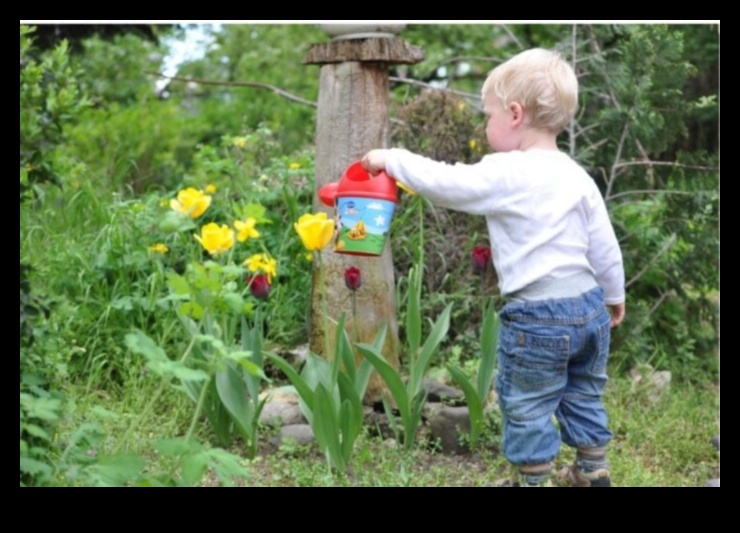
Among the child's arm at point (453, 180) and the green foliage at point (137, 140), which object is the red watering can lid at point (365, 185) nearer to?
the child's arm at point (453, 180)

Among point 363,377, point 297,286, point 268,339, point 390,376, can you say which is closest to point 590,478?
point 390,376

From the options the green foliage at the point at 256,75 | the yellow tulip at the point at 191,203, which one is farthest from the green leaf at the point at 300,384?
the green foliage at the point at 256,75

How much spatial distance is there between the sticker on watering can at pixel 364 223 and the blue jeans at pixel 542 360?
1.44ft

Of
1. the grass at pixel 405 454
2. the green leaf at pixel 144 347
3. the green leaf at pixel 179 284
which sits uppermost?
the green leaf at pixel 179 284

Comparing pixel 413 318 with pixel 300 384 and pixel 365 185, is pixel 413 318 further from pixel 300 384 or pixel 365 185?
pixel 365 185

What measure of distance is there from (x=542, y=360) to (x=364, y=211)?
27.0 inches

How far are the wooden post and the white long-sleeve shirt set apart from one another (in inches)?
36.8

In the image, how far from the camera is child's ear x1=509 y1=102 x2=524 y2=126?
323 cm

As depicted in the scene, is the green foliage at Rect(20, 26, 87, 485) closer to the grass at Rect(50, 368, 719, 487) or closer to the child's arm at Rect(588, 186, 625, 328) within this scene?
the grass at Rect(50, 368, 719, 487)

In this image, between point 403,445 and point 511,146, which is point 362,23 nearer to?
point 511,146

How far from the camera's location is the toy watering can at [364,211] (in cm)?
328

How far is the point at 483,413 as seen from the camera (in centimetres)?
403

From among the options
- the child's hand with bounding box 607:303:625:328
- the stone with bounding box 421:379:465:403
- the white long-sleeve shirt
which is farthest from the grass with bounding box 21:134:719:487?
the white long-sleeve shirt
